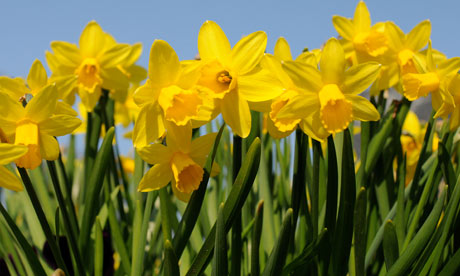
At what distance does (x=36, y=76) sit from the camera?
1312 mm

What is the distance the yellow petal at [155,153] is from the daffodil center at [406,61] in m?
0.87

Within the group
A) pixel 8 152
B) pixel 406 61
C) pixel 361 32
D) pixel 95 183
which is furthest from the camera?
pixel 361 32

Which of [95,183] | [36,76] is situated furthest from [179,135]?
[36,76]

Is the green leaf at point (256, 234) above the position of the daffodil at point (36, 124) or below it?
below

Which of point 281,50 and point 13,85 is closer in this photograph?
point 281,50

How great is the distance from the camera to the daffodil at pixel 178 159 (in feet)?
3.35

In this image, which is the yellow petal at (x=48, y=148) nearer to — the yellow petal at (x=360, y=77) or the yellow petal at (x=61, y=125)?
the yellow petal at (x=61, y=125)

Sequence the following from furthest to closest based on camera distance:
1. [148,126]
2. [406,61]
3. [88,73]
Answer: [88,73] → [406,61] → [148,126]

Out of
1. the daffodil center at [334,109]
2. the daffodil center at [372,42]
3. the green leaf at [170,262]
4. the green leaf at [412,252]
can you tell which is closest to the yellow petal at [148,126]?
the green leaf at [170,262]

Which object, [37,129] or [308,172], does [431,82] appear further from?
[37,129]

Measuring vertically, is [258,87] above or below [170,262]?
above

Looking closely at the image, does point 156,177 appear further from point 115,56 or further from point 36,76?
point 115,56

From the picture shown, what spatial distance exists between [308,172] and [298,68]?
2.79ft

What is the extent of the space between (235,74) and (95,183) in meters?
0.50
